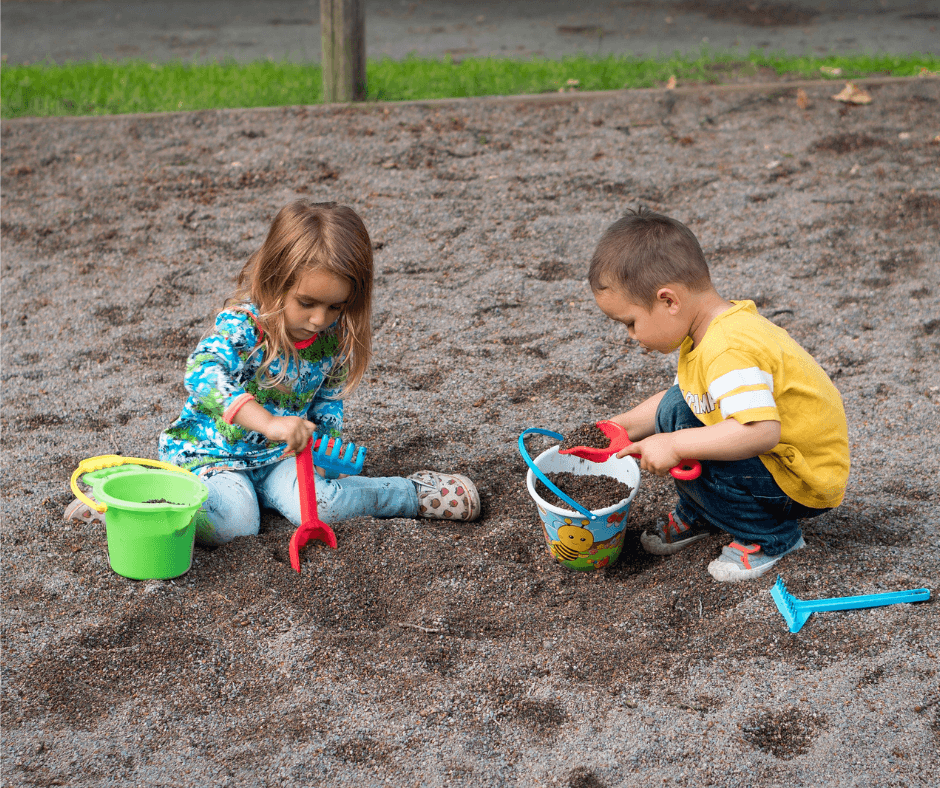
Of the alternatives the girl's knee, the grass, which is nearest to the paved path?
the grass

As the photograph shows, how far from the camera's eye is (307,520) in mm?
2131

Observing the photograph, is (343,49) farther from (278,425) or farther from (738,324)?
(738,324)

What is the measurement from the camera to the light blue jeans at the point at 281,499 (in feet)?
7.26

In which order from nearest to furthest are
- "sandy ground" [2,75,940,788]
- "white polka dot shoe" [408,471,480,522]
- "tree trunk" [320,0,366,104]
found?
"sandy ground" [2,75,940,788]
"white polka dot shoe" [408,471,480,522]
"tree trunk" [320,0,366,104]

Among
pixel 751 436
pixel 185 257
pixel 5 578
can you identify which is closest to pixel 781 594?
pixel 751 436

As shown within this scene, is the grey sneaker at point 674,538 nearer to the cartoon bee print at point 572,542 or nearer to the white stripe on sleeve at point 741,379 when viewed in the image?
the cartoon bee print at point 572,542

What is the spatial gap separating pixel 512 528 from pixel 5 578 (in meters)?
1.18

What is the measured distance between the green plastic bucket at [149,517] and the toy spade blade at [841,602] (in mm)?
1239

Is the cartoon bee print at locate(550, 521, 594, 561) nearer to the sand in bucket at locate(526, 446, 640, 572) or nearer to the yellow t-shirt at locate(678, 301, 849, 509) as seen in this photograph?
the sand in bucket at locate(526, 446, 640, 572)

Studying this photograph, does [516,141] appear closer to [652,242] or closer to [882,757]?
[652,242]

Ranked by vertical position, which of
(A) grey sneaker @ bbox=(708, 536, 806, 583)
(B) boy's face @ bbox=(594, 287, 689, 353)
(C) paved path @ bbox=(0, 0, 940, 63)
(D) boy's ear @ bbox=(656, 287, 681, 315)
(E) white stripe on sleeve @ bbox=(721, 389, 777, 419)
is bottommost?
(A) grey sneaker @ bbox=(708, 536, 806, 583)

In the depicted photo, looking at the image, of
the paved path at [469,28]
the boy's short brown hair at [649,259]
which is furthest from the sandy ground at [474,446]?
the paved path at [469,28]

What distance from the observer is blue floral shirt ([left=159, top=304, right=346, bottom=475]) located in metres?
2.17

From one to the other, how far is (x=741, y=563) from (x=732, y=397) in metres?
0.43
